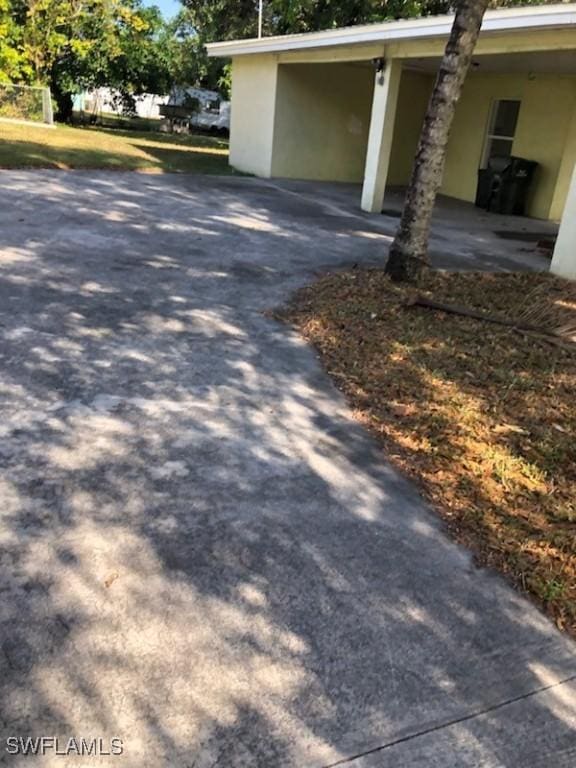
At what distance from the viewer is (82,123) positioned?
27812 mm

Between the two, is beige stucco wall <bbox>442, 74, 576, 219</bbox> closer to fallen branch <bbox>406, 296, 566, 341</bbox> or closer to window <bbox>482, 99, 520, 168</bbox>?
window <bbox>482, 99, 520, 168</bbox>

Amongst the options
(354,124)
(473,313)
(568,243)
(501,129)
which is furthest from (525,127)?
(473,313)

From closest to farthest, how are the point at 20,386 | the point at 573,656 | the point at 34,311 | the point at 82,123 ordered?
the point at 573,656
the point at 20,386
the point at 34,311
the point at 82,123

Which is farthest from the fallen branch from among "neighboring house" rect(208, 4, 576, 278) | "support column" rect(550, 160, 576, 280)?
"neighboring house" rect(208, 4, 576, 278)

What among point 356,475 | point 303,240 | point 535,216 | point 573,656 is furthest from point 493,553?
point 535,216

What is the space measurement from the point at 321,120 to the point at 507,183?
502cm

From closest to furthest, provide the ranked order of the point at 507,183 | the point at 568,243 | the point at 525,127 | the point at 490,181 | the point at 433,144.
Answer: the point at 433,144 < the point at 568,243 < the point at 507,183 < the point at 525,127 < the point at 490,181

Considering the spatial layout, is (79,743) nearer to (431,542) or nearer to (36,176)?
(431,542)

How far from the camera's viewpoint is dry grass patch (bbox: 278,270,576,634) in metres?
2.96

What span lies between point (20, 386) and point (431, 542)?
252 cm

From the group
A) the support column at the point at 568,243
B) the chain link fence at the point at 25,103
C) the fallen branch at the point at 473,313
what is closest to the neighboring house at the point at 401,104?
the support column at the point at 568,243

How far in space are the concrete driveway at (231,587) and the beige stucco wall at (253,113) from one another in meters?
11.8

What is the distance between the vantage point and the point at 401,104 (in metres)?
16.1

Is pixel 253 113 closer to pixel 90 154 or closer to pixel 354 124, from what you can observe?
pixel 354 124
